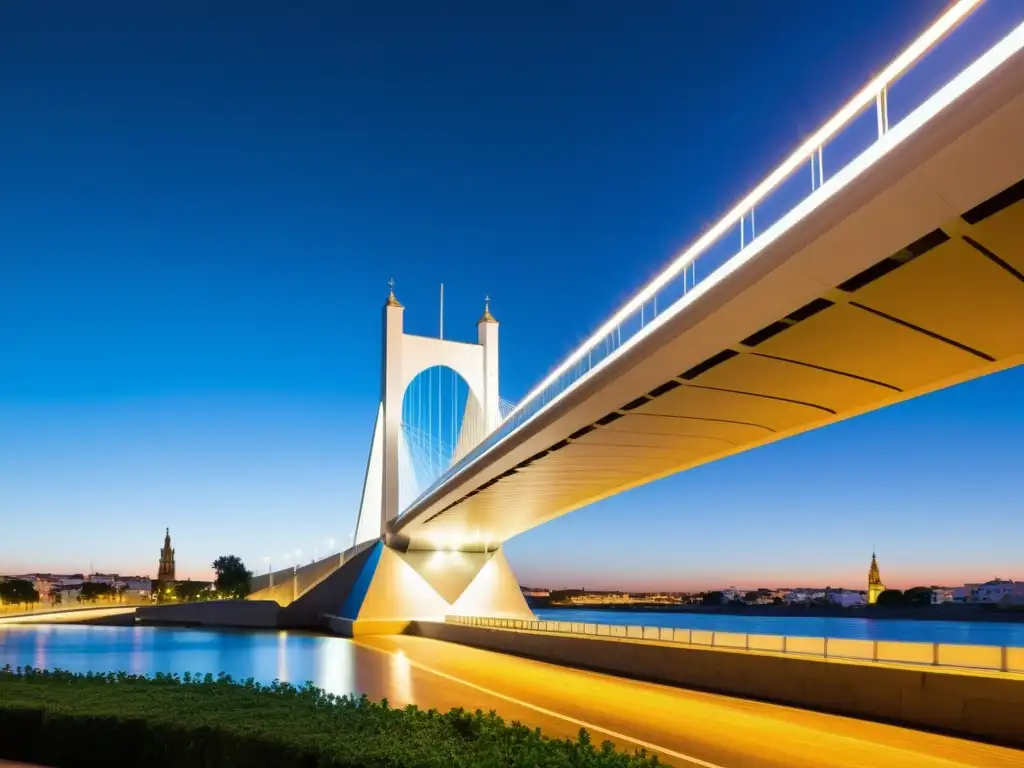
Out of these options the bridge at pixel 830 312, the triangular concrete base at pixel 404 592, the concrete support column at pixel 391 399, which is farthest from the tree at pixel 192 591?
the bridge at pixel 830 312

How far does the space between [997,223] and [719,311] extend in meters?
3.58

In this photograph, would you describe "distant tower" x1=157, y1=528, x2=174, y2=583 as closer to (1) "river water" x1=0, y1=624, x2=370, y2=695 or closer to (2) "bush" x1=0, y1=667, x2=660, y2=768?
(1) "river water" x1=0, y1=624, x2=370, y2=695

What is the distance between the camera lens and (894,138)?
7375 millimetres

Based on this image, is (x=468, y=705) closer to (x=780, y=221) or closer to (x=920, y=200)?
(x=780, y=221)

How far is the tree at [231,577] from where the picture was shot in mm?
98688

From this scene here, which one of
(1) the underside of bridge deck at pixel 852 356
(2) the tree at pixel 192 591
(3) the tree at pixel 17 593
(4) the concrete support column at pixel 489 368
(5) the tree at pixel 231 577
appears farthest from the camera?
(3) the tree at pixel 17 593

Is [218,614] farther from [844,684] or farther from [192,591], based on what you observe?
[192,591]

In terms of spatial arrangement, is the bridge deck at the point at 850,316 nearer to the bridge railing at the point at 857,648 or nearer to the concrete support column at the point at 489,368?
the bridge railing at the point at 857,648

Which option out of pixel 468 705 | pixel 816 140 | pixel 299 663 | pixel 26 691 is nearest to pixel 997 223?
pixel 816 140

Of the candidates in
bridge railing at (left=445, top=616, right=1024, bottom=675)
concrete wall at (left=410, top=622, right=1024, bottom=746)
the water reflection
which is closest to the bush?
concrete wall at (left=410, top=622, right=1024, bottom=746)

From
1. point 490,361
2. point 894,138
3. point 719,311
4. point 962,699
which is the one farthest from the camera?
point 490,361

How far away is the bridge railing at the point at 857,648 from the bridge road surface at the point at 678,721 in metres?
0.86

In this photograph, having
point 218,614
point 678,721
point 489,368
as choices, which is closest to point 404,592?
point 489,368

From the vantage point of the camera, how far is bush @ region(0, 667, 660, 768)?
608cm
